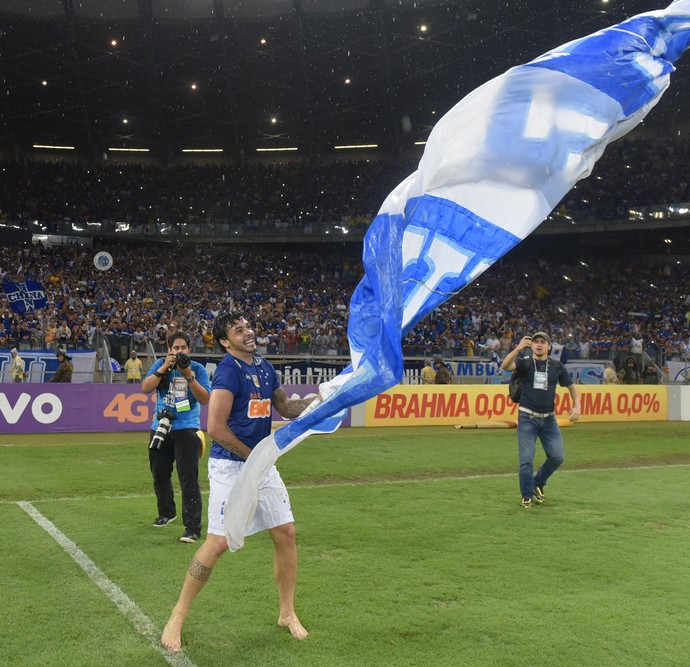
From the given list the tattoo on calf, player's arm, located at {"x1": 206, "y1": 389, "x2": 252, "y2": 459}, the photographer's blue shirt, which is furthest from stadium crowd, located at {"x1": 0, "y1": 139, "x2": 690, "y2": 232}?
the tattoo on calf

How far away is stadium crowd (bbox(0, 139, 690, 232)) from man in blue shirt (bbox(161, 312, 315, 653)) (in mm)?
38283

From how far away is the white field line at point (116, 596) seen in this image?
4707 mm

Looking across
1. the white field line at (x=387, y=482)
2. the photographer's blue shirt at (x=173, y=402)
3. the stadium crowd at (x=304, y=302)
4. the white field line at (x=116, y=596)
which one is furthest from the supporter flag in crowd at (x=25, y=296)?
the photographer's blue shirt at (x=173, y=402)

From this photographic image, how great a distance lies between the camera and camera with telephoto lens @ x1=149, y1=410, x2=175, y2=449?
25.5ft

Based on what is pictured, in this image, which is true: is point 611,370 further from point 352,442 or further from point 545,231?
point 545,231

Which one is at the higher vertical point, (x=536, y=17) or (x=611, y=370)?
(x=536, y=17)

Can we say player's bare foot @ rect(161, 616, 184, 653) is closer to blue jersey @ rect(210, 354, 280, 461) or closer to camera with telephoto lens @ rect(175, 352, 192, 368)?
blue jersey @ rect(210, 354, 280, 461)

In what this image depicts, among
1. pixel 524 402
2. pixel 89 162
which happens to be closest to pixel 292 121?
pixel 89 162

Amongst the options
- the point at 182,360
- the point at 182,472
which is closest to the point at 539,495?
the point at 182,472

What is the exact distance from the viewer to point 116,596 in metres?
5.79

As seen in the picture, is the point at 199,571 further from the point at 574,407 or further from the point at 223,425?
the point at 574,407

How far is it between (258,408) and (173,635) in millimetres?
1495

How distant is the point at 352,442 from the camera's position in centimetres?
1614

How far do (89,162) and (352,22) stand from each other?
857 inches
